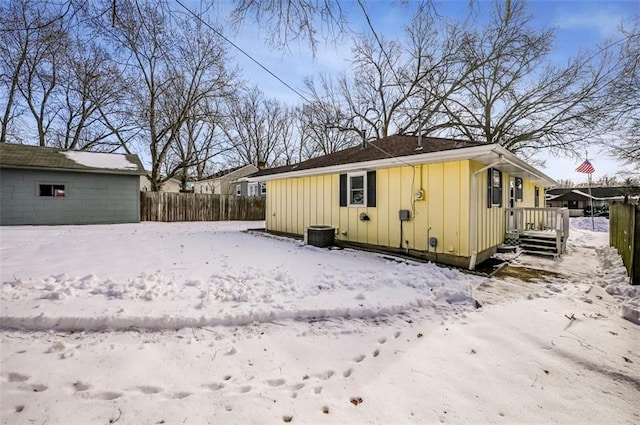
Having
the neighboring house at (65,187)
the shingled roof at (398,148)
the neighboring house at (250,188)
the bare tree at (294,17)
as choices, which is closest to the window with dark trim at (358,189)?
the shingled roof at (398,148)

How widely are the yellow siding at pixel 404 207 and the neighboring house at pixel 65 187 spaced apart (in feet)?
31.9

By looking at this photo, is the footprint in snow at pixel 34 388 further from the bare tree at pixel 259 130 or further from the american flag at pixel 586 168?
the bare tree at pixel 259 130

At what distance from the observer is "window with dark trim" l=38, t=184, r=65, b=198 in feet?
41.6

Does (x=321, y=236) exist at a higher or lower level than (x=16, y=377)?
higher

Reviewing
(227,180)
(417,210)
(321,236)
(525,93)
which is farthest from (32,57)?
(525,93)

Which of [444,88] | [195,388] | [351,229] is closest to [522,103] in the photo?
[444,88]

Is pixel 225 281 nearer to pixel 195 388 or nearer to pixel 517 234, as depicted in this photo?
pixel 195 388

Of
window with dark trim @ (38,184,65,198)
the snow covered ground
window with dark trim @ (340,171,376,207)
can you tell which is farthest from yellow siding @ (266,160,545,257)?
window with dark trim @ (38,184,65,198)

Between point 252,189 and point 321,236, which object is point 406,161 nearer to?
point 321,236

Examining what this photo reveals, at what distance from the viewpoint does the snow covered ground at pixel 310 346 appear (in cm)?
196

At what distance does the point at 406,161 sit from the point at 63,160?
1501 centimetres

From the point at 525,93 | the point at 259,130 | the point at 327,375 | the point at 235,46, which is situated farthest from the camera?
the point at 259,130

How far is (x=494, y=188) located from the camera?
7.38 meters

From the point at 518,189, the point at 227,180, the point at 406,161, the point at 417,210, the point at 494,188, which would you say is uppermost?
the point at 227,180
